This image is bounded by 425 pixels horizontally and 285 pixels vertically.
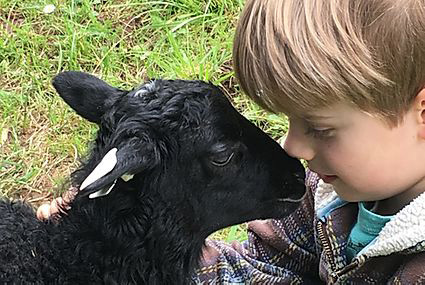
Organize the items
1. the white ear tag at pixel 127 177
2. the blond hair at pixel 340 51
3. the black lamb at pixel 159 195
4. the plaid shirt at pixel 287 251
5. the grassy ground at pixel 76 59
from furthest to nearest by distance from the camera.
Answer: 1. the grassy ground at pixel 76 59
2. the plaid shirt at pixel 287 251
3. the black lamb at pixel 159 195
4. the white ear tag at pixel 127 177
5. the blond hair at pixel 340 51

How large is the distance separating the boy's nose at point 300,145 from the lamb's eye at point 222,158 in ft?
0.58

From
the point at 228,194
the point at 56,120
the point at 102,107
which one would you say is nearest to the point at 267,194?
the point at 228,194

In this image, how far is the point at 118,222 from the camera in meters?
2.39

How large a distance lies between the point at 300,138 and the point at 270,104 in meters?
0.13

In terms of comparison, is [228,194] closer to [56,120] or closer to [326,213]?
[326,213]

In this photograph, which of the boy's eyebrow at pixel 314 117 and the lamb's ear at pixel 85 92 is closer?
the boy's eyebrow at pixel 314 117

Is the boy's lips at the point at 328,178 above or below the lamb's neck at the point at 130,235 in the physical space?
above

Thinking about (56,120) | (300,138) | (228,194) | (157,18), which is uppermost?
(300,138)

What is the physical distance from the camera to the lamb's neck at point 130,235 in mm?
2391

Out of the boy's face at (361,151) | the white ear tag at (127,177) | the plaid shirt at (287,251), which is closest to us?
the boy's face at (361,151)

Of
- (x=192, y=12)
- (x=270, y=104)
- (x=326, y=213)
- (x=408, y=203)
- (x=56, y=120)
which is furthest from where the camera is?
(x=192, y=12)

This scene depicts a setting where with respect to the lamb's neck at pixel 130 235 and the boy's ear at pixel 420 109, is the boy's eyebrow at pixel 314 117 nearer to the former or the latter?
the boy's ear at pixel 420 109

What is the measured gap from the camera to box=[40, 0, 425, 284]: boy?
2010mm

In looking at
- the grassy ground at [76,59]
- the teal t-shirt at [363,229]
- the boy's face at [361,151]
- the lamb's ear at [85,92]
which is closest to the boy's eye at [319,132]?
the boy's face at [361,151]
